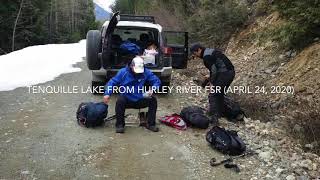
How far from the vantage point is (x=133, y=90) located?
8148 mm

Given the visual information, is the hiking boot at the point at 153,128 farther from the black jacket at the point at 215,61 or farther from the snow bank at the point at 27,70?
the snow bank at the point at 27,70

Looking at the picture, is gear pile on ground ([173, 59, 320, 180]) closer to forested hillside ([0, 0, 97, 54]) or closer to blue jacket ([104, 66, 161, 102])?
blue jacket ([104, 66, 161, 102])

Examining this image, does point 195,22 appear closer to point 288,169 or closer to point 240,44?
point 240,44

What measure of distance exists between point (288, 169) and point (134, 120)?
→ 3.39 metres

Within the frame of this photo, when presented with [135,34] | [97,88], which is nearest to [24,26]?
[135,34]

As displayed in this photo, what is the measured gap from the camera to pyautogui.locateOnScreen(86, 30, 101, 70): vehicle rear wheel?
10656 mm

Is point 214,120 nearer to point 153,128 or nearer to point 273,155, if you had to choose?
point 153,128

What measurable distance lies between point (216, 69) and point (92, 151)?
10.3 ft

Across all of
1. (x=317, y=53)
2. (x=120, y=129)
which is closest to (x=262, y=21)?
(x=317, y=53)

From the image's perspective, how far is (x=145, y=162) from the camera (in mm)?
6559

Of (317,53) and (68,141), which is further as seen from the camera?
(317,53)

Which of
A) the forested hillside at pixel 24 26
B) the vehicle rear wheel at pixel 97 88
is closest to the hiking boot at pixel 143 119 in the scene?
the vehicle rear wheel at pixel 97 88

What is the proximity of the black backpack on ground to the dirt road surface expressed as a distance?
132 mm

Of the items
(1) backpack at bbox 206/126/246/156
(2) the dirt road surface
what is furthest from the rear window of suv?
(1) backpack at bbox 206/126/246/156
